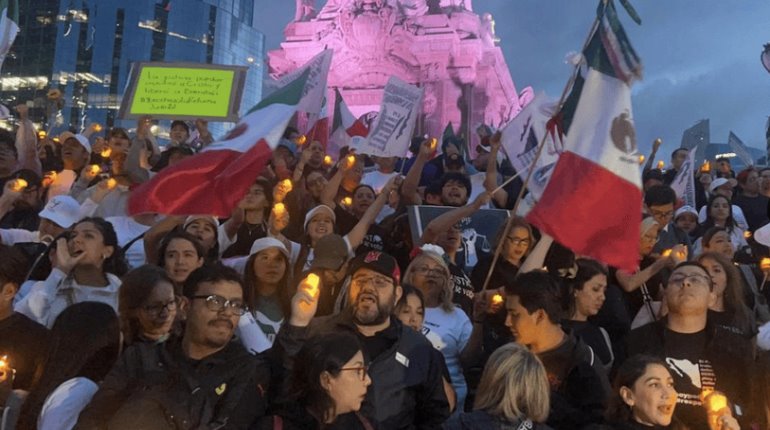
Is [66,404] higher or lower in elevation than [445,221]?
lower

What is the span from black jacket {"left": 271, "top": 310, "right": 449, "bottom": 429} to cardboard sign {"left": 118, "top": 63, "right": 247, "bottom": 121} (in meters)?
4.92

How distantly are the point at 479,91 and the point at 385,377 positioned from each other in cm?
3514

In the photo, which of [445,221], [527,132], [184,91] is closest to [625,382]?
[445,221]

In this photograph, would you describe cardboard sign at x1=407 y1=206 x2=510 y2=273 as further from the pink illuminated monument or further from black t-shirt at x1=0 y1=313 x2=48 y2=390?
the pink illuminated monument

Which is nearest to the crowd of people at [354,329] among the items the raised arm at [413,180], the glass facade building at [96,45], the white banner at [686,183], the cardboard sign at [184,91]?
the raised arm at [413,180]

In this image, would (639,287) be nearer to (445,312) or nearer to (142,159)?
(445,312)

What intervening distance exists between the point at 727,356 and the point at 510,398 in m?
1.68

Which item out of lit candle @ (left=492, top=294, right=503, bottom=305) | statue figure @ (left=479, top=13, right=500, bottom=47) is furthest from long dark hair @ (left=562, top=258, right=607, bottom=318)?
statue figure @ (left=479, top=13, right=500, bottom=47)

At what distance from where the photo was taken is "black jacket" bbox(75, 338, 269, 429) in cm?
320

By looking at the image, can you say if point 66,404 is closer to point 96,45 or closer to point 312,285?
point 312,285

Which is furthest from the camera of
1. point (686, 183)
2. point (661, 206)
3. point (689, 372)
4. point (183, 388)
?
point (686, 183)

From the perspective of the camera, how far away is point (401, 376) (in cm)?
445

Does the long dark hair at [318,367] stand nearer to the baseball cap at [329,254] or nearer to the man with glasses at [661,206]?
the baseball cap at [329,254]

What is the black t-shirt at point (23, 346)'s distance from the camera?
429 centimetres
